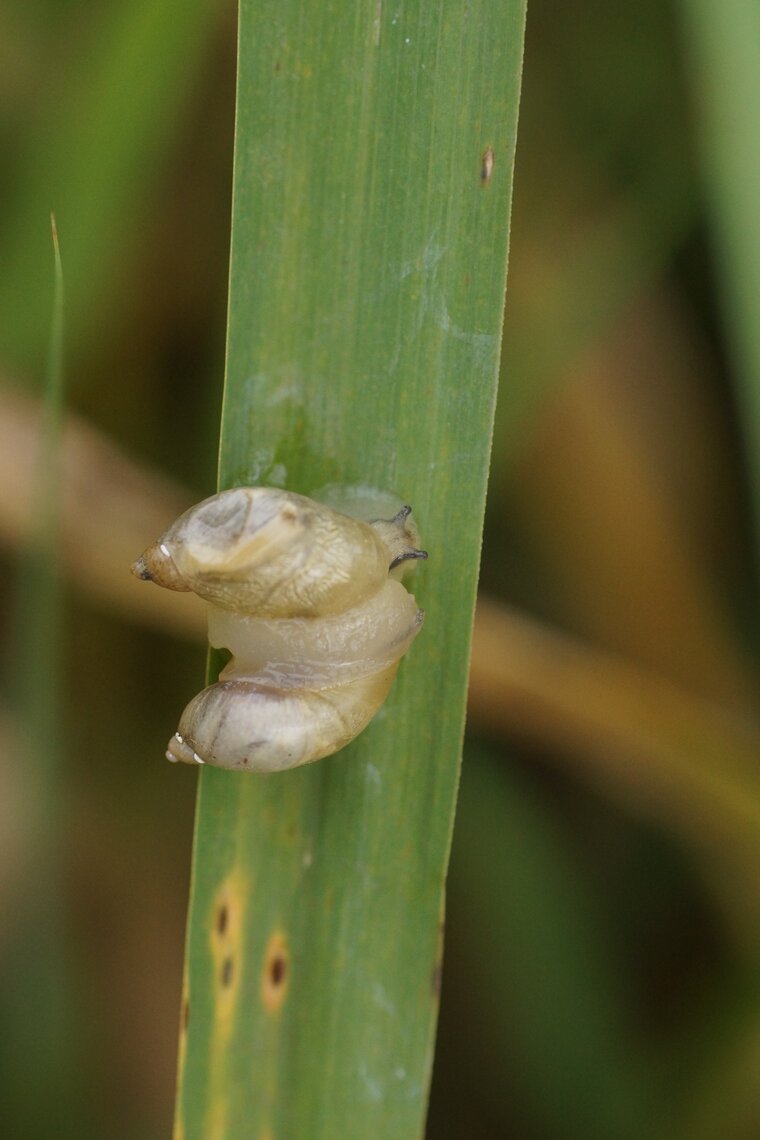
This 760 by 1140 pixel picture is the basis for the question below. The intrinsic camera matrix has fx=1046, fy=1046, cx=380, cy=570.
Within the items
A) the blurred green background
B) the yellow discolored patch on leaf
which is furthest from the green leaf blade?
the blurred green background

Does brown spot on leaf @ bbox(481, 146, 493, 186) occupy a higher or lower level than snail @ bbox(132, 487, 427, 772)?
higher

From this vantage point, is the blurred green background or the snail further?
the blurred green background

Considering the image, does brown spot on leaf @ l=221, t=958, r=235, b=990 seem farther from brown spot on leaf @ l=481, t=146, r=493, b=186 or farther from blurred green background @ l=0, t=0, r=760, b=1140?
brown spot on leaf @ l=481, t=146, r=493, b=186

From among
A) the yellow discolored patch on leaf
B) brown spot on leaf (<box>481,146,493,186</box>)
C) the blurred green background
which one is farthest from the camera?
the blurred green background

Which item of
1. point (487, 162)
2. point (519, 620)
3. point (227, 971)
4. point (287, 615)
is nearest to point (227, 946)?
point (227, 971)

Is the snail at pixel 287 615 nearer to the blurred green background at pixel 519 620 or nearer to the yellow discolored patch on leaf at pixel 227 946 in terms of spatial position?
the yellow discolored patch on leaf at pixel 227 946

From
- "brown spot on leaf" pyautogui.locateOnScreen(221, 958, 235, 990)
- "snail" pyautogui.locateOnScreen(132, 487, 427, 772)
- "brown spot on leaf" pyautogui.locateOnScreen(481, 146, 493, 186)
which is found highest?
"brown spot on leaf" pyautogui.locateOnScreen(481, 146, 493, 186)

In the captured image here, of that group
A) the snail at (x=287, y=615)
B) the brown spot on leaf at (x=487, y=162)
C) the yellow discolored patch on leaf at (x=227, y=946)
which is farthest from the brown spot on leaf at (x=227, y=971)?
the brown spot on leaf at (x=487, y=162)
